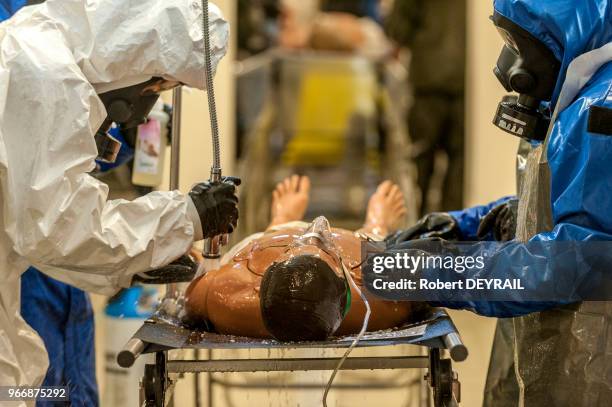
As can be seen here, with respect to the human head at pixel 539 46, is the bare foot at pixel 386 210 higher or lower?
lower

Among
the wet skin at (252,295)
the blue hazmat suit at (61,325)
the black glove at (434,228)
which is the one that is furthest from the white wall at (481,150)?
the blue hazmat suit at (61,325)

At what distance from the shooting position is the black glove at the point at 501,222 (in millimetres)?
2803

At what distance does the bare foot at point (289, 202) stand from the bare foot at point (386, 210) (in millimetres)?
270

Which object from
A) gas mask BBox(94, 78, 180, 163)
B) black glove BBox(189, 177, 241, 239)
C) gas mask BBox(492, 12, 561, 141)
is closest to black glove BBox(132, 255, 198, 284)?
black glove BBox(189, 177, 241, 239)

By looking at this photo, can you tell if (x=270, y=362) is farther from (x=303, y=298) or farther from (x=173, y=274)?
(x=173, y=274)

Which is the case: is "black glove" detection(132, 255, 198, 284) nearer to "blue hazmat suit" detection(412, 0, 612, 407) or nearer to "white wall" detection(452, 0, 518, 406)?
"blue hazmat suit" detection(412, 0, 612, 407)

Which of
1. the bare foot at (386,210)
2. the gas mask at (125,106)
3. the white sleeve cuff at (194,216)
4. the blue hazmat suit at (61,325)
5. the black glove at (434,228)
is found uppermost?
the gas mask at (125,106)

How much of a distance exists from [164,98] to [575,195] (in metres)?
1.98

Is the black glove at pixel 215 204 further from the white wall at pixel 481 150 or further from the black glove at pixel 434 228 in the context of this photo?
the white wall at pixel 481 150

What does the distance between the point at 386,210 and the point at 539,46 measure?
1.30 metres

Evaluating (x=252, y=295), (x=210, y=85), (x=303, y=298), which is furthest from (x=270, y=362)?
(x=210, y=85)

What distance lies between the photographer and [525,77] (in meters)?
2.39

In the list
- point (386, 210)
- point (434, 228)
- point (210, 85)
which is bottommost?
point (386, 210)

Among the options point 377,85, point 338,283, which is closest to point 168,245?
point 338,283
